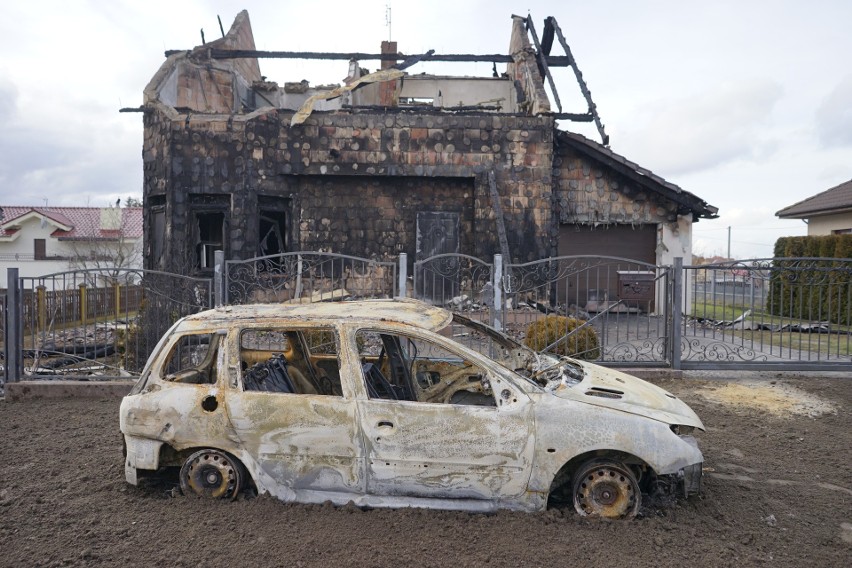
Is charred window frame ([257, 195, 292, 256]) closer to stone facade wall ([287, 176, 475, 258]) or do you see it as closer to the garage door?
stone facade wall ([287, 176, 475, 258])

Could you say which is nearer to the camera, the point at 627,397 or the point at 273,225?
the point at 627,397

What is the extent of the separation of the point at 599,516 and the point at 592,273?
12.6m

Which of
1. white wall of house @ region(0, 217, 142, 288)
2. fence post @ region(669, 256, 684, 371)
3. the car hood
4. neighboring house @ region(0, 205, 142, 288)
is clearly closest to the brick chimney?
fence post @ region(669, 256, 684, 371)

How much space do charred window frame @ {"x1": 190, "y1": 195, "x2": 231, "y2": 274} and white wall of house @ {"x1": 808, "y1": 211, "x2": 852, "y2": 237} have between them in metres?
18.0

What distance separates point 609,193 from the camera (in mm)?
15953

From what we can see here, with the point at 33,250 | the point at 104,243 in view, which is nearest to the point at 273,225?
the point at 104,243

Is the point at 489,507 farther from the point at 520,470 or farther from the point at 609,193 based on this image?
the point at 609,193

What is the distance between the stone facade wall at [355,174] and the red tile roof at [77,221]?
24319 mm

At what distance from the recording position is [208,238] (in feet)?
49.0

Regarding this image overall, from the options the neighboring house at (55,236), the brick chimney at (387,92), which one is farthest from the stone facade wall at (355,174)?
the neighboring house at (55,236)

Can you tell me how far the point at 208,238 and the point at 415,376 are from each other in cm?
1070

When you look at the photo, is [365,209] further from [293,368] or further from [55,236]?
[55,236]

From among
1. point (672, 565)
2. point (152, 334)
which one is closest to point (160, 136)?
point (152, 334)

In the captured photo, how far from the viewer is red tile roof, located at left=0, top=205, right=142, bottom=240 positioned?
37781 mm
